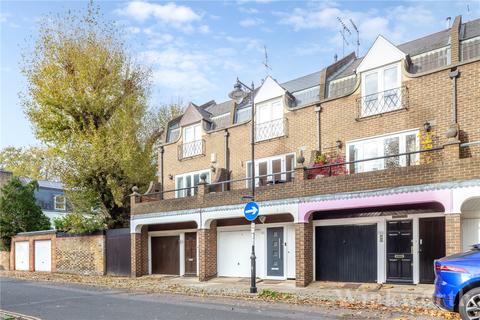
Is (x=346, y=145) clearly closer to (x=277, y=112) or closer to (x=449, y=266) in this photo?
(x=277, y=112)

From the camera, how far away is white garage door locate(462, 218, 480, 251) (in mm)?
14805

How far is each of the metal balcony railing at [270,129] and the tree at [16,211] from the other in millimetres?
21513

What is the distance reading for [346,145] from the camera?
19047mm

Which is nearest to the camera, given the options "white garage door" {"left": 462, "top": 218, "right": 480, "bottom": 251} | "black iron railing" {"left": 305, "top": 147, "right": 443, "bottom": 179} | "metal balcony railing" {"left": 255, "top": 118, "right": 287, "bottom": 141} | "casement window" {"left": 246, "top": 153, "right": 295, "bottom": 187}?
"white garage door" {"left": 462, "top": 218, "right": 480, "bottom": 251}

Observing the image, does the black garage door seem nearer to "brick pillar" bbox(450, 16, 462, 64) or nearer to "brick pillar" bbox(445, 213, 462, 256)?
"brick pillar" bbox(445, 213, 462, 256)

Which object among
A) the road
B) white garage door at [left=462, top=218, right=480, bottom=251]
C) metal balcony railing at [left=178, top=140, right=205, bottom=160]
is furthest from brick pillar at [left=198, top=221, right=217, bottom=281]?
white garage door at [left=462, top=218, right=480, bottom=251]

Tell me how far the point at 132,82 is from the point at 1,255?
61.6 feet

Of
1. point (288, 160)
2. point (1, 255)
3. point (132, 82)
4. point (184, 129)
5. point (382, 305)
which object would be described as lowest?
point (1, 255)

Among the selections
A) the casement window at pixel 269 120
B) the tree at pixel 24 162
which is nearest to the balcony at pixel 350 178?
the casement window at pixel 269 120

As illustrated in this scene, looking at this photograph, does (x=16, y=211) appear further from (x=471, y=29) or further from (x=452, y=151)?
(x=471, y=29)

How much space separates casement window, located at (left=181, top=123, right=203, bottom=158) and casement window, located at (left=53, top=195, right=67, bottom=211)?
75.5 feet

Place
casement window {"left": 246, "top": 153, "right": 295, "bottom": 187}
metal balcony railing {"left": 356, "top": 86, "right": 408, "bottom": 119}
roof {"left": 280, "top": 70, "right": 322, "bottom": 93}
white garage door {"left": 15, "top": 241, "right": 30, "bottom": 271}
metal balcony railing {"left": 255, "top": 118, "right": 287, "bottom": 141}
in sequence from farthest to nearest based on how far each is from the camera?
white garage door {"left": 15, "top": 241, "right": 30, "bottom": 271} < roof {"left": 280, "top": 70, "right": 322, "bottom": 93} < metal balcony railing {"left": 255, "top": 118, "right": 287, "bottom": 141} < casement window {"left": 246, "top": 153, "right": 295, "bottom": 187} < metal balcony railing {"left": 356, "top": 86, "right": 408, "bottom": 119}

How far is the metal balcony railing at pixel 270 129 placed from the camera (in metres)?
21.6

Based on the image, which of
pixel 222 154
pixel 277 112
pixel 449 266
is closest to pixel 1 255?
pixel 222 154
